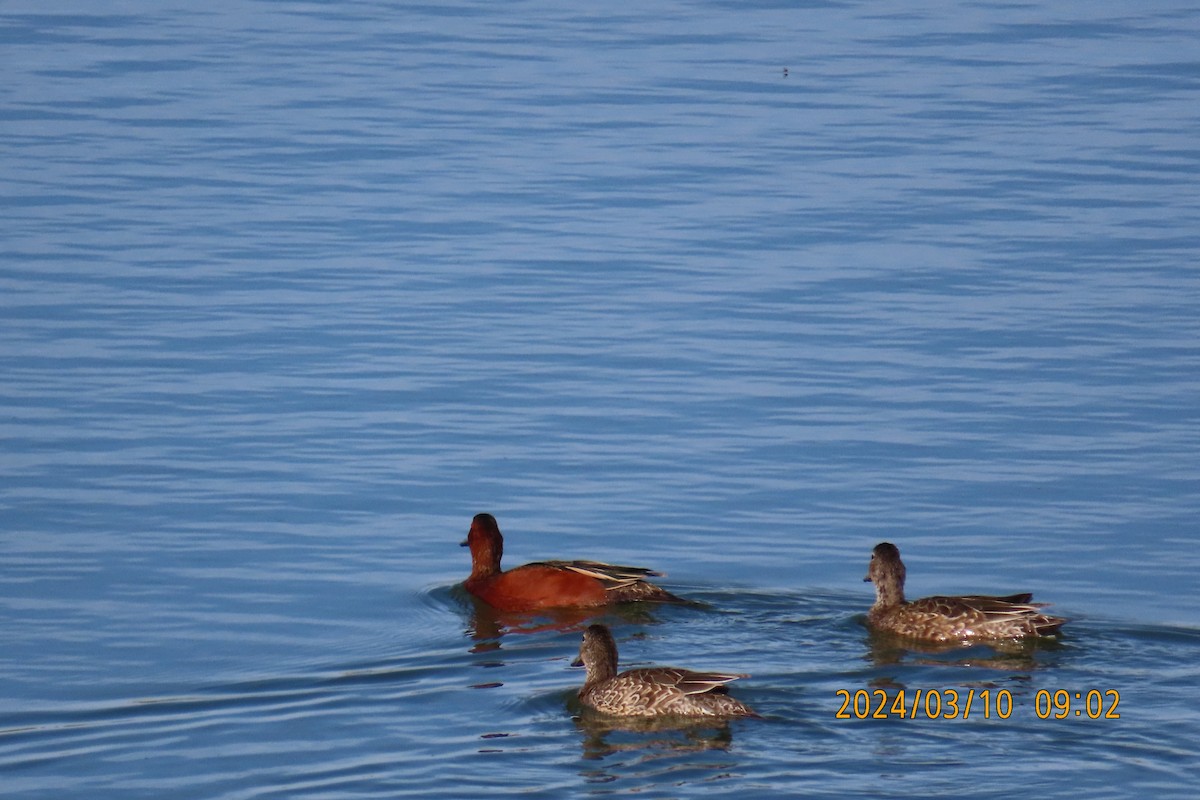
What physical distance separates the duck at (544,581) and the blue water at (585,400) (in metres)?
0.21

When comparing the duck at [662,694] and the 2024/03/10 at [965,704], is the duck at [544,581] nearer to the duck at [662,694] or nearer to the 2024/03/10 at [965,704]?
the duck at [662,694]

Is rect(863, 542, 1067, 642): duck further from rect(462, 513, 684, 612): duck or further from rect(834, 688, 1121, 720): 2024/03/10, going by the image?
rect(462, 513, 684, 612): duck

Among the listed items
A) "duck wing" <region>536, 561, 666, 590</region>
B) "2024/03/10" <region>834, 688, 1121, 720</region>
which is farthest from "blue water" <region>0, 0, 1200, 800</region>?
"duck wing" <region>536, 561, 666, 590</region>

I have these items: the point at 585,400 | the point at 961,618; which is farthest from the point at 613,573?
the point at 585,400

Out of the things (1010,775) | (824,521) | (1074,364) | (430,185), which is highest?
(430,185)

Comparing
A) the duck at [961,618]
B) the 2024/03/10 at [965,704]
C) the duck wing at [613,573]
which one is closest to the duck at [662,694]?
the 2024/03/10 at [965,704]

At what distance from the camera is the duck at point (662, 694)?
32.1ft

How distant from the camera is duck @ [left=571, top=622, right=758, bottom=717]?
32.1 feet

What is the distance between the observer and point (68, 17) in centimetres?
2961

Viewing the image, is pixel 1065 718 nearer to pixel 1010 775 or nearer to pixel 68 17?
pixel 1010 775

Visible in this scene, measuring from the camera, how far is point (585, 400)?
15.8 metres

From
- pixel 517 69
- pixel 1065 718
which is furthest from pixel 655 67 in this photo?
pixel 1065 718

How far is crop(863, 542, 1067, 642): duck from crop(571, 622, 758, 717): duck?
4.47 feet

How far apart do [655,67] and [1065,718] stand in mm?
18938
